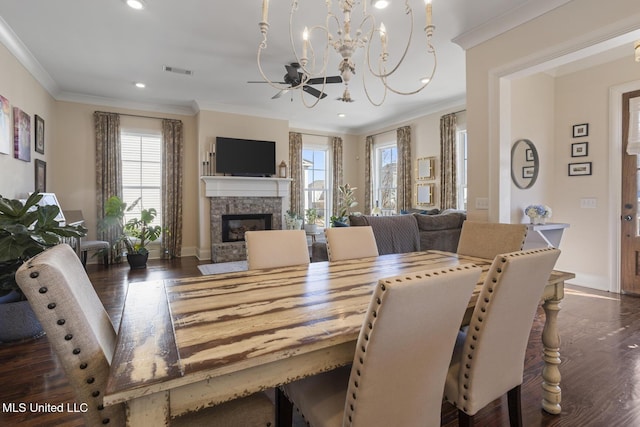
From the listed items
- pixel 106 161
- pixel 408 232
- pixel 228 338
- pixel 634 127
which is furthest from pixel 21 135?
pixel 634 127

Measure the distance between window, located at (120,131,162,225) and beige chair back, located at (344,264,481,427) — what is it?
578cm

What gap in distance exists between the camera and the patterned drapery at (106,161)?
5.29 m

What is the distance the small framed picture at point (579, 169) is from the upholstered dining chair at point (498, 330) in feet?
11.5

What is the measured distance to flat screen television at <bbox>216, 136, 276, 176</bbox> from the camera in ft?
19.0

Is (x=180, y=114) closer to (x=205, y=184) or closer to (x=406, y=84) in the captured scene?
(x=205, y=184)

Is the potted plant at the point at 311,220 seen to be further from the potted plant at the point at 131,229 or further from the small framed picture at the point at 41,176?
the small framed picture at the point at 41,176

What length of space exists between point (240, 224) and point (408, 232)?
3.55m

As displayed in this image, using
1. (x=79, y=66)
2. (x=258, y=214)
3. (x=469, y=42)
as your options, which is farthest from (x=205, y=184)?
(x=469, y=42)

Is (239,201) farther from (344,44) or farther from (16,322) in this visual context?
(344,44)

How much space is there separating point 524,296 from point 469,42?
9.90ft

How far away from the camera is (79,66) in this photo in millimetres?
4082

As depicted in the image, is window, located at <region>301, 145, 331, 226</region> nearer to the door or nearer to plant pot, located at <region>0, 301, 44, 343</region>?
the door

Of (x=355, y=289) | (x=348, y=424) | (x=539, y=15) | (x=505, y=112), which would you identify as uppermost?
(x=539, y=15)

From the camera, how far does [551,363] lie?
65.9 inches
